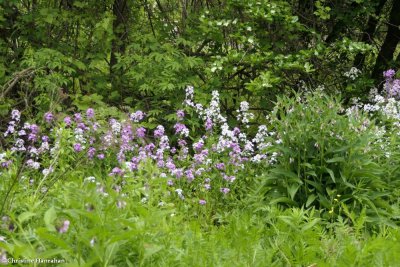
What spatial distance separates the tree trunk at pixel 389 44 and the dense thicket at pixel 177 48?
0.14m

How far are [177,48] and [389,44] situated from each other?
3.32 metres

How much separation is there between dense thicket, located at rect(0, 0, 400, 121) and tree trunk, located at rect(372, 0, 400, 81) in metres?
0.14

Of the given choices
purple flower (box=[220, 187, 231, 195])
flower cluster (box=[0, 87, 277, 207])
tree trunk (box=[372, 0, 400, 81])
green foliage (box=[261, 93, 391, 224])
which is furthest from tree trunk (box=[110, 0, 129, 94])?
tree trunk (box=[372, 0, 400, 81])

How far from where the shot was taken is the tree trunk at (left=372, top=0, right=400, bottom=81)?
7.44 m

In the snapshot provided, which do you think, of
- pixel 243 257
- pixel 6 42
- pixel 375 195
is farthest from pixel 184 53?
pixel 243 257

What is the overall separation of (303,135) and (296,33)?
3117 mm

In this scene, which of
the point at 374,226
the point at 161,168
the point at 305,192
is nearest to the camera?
the point at 374,226

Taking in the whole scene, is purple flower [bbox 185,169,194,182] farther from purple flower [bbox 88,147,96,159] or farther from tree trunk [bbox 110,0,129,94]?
tree trunk [bbox 110,0,129,94]

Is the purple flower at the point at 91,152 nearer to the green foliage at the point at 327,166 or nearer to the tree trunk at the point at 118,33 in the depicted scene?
the green foliage at the point at 327,166

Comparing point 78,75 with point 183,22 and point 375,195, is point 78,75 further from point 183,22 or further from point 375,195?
point 375,195

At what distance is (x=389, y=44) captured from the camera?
7711 millimetres

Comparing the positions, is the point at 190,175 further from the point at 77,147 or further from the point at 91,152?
the point at 77,147

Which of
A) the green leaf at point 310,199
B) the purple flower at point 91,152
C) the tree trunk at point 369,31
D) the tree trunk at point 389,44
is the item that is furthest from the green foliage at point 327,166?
the tree trunk at point 389,44

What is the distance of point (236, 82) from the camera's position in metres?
6.96
